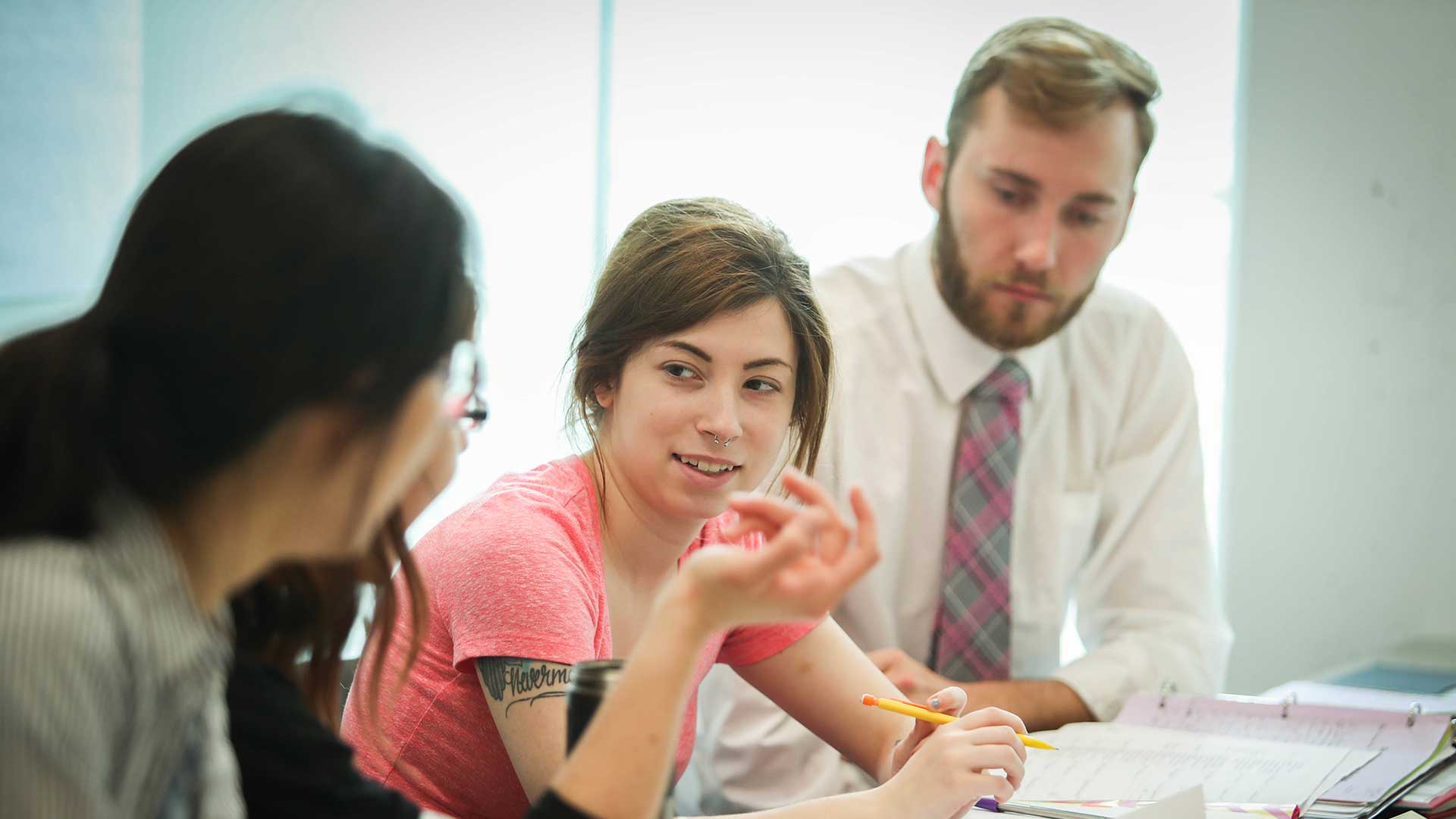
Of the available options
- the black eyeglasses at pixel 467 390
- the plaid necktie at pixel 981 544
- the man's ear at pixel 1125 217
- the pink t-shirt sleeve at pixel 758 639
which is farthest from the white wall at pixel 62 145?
the man's ear at pixel 1125 217

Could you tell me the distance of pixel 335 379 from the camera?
63cm

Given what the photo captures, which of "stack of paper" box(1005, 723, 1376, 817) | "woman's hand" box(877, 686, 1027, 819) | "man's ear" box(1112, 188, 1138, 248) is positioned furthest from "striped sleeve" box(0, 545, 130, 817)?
"man's ear" box(1112, 188, 1138, 248)

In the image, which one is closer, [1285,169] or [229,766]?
[229,766]

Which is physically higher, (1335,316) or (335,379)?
(335,379)

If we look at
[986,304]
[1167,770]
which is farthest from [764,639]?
[986,304]

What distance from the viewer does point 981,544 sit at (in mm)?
1956

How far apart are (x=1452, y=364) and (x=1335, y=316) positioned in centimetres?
25

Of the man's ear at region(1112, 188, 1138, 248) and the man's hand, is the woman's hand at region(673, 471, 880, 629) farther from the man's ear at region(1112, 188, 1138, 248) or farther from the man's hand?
the man's ear at region(1112, 188, 1138, 248)

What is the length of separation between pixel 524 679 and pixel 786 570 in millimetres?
401

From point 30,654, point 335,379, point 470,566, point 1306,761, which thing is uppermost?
point 335,379

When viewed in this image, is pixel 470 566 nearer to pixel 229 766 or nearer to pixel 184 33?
pixel 229 766

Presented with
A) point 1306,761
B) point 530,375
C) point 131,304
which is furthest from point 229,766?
point 530,375

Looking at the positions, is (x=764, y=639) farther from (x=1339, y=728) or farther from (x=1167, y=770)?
(x=1339, y=728)

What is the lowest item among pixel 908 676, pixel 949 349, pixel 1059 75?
pixel 908 676
